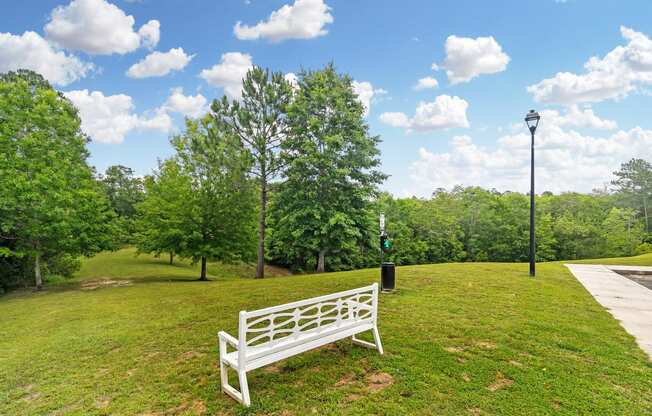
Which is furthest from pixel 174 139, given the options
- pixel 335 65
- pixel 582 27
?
pixel 582 27

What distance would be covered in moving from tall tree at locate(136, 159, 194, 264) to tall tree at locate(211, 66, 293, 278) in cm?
324

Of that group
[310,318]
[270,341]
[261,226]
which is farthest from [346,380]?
[261,226]

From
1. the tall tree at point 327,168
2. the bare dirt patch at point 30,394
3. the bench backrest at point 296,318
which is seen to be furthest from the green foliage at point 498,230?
the bare dirt patch at point 30,394

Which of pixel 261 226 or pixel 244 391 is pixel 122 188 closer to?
pixel 261 226

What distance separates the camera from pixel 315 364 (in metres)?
4.23

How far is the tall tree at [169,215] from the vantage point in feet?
46.5

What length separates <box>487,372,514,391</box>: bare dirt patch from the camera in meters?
3.58

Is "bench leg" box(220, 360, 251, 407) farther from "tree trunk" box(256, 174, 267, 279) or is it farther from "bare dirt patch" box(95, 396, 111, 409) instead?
"tree trunk" box(256, 174, 267, 279)

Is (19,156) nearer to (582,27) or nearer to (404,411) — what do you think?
(404,411)

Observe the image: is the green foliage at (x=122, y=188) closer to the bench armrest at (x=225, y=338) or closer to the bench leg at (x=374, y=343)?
the bench leg at (x=374, y=343)

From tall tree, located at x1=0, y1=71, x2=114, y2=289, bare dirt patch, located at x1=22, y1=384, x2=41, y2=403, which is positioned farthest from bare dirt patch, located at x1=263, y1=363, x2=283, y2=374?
tall tree, located at x1=0, y1=71, x2=114, y2=289

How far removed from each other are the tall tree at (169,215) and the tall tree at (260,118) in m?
3.24

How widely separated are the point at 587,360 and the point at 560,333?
A: 42.9 inches

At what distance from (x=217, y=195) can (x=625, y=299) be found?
1470 centimetres
